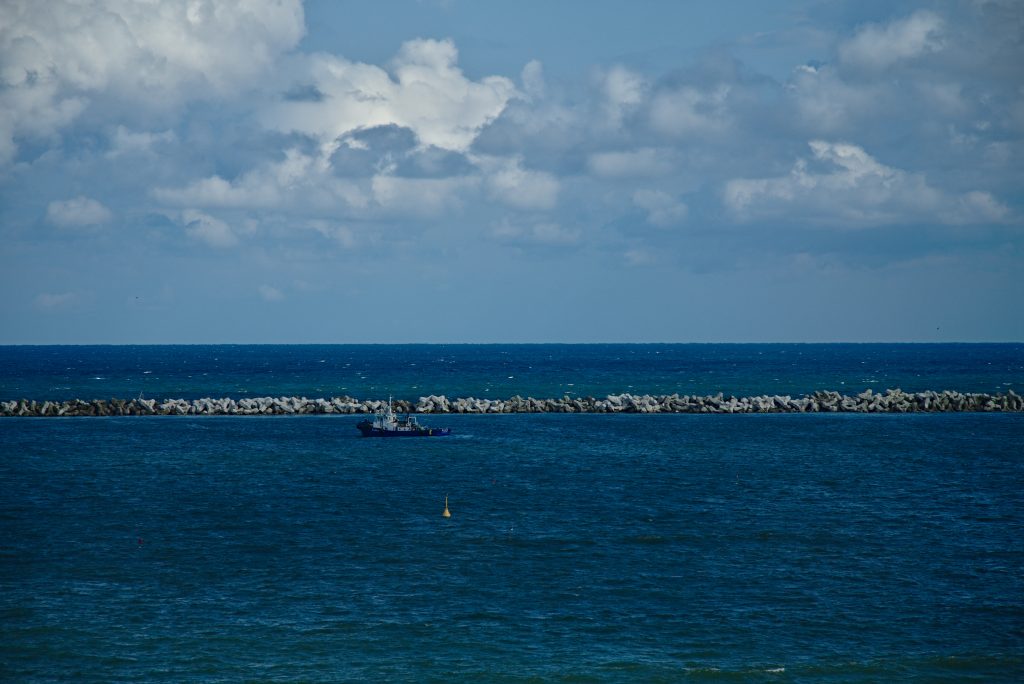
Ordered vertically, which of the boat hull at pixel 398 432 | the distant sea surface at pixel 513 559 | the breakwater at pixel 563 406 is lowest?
the distant sea surface at pixel 513 559

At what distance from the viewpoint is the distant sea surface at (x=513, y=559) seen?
3045 cm

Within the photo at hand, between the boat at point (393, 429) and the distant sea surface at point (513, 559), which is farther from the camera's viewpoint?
the boat at point (393, 429)

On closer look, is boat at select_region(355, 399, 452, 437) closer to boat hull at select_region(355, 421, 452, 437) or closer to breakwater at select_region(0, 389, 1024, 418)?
boat hull at select_region(355, 421, 452, 437)

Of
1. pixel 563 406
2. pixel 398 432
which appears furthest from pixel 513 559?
pixel 563 406

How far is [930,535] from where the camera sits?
147ft

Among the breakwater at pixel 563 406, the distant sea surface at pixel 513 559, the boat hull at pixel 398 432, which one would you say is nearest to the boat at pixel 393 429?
the boat hull at pixel 398 432

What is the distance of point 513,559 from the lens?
133ft

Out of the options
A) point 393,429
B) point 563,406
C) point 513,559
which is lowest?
point 513,559

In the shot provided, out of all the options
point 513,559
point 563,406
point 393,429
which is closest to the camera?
point 513,559

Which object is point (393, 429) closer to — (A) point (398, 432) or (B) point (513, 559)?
(A) point (398, 432)

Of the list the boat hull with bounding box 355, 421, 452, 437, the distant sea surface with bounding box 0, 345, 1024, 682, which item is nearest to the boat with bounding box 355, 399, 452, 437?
the boat hull with bounding box 355, 421, 452, 437

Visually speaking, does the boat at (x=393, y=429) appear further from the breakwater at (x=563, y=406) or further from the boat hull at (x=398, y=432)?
the breakwater at (x=563, y=406)

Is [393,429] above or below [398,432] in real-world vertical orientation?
above

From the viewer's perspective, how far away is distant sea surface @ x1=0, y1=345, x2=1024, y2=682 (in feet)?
99.9
